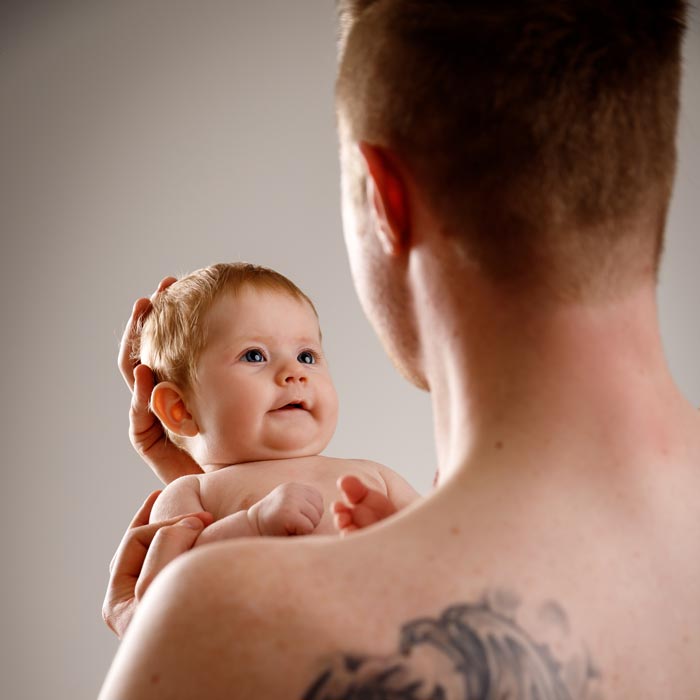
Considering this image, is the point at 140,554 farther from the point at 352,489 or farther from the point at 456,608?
the point at 456,608

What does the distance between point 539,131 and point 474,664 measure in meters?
0.39

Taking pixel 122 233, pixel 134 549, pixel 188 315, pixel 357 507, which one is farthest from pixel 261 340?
pixel 122 233

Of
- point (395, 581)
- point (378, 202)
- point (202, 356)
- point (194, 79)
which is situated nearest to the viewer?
point (395, 581)

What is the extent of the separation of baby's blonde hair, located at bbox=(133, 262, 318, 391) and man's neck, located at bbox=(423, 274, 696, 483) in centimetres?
84

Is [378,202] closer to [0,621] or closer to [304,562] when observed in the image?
[304,562]

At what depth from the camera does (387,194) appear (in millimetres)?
790

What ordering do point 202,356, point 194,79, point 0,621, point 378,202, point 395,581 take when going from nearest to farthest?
point 395,581 → point 378,202 → point 202,356 → point 0,621 → point 194,79

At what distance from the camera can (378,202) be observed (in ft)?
2.59

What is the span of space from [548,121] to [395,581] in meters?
0.37

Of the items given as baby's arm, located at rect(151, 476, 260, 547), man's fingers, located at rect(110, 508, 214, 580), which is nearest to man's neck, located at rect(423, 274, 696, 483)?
baby's arm, located at rect(151, 476, 260, 547)

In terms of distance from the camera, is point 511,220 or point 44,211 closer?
point 511,220

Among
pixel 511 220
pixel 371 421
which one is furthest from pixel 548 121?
pixel 371 421

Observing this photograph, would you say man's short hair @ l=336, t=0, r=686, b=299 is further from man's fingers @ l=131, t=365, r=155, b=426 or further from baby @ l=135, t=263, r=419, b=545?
man's fingers @ l=131, t=365, r=155, b=426

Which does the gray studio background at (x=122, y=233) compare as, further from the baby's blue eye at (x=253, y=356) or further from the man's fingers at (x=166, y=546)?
the man's fingers at (x=166, y=546)
